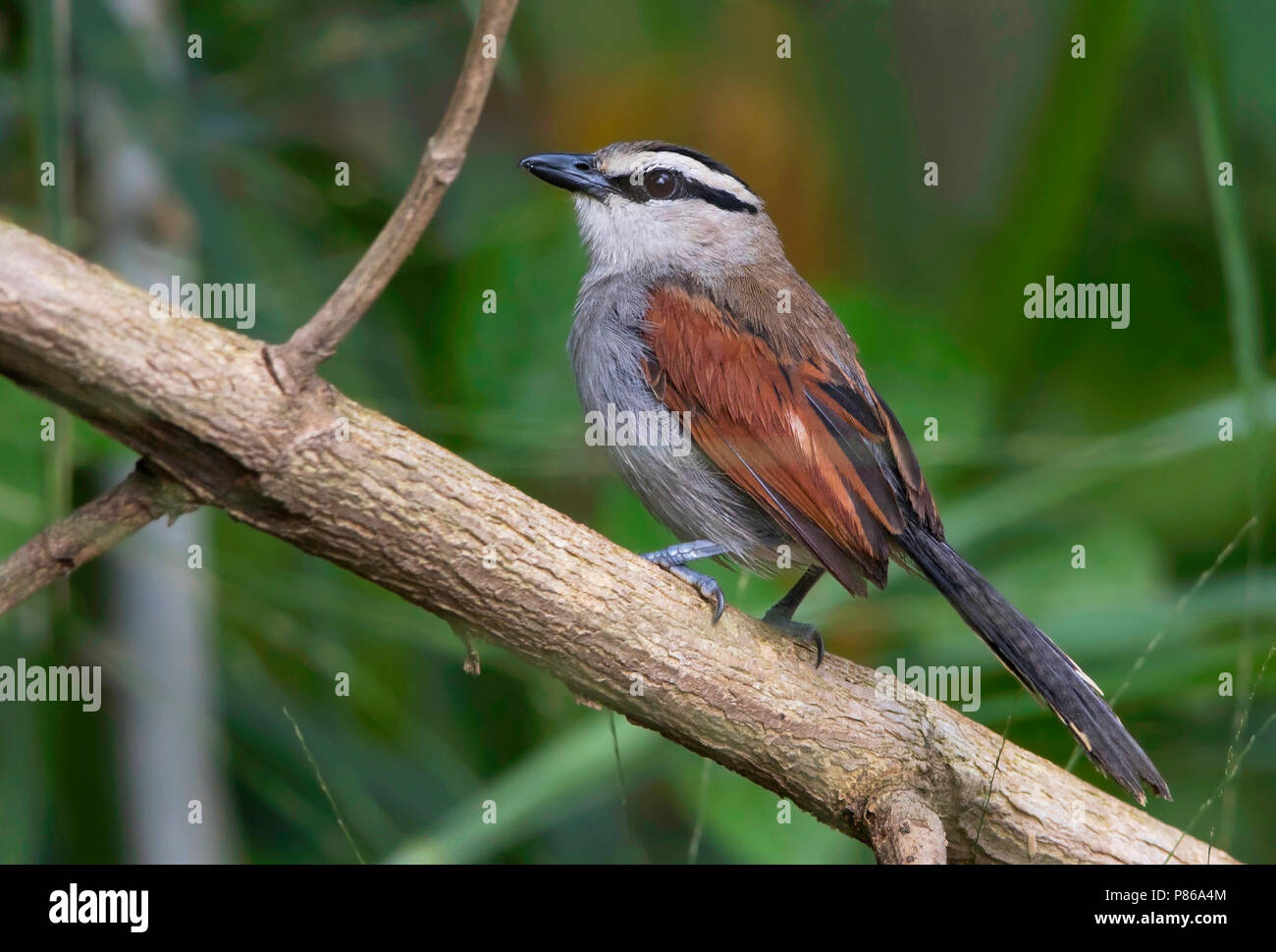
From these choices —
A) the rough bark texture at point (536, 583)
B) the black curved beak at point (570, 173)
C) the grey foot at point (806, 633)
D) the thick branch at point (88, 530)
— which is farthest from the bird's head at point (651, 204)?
the thick branch at point (88, 530)

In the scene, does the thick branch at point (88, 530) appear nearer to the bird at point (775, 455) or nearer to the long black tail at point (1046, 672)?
the bird at point (775, 455)

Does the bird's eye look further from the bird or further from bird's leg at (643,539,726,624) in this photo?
bird's leg at (643,539,726,624)

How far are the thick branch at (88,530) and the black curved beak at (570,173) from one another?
1524mm

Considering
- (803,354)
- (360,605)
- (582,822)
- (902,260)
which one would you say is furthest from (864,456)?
(902,260)

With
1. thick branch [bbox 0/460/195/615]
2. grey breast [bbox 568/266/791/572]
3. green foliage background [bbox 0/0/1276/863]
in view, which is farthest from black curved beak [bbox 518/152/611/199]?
thick branch [bbox 0/460/195/615]

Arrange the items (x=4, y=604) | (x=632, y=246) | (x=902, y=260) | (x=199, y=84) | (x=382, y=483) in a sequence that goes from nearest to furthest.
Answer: (x=4, y=604), (x=382, y=483), (x=632, y=246), (x=199, y=84), (x=902, y=260)

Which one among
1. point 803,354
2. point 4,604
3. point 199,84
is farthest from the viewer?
point 199,84

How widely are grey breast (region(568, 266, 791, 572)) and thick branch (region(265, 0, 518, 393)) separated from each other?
0.98 m

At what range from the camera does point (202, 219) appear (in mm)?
3373

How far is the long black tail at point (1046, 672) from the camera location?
227cm

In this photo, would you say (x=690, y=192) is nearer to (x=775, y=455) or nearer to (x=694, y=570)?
(x=775, y=455)

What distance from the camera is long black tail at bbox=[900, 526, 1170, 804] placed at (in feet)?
7.43

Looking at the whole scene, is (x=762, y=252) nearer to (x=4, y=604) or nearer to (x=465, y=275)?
(x=465, y=275)
